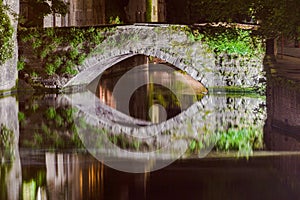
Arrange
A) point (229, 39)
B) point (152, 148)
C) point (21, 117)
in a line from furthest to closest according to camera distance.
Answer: point (229, 39) < point (21, 117) < point (152, 148)

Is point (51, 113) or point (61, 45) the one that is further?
point (61, 45)

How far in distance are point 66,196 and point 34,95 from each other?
1223cm

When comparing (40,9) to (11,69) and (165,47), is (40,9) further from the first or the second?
(165,47)

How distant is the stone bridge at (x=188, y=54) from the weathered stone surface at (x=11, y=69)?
2.59m

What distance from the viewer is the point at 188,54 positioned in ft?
61.5

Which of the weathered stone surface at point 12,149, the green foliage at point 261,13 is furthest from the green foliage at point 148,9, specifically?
the weathered stone surface at point 12,149

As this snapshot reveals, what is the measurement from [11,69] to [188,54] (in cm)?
495

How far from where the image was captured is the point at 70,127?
11141mm

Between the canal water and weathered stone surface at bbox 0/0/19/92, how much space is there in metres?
1.27

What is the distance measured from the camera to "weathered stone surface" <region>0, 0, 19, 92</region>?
1767 cm

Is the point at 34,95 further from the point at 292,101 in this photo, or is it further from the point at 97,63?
the point at 292,101

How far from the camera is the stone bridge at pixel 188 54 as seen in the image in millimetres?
18641

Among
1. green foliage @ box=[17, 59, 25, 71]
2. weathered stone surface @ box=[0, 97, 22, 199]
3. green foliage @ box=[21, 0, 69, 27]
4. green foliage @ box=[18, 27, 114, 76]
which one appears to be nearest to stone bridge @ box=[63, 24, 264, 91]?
green foliage @ box=[18, 27, 114, 76]

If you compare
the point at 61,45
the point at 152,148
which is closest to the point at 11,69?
the point at 61,45
